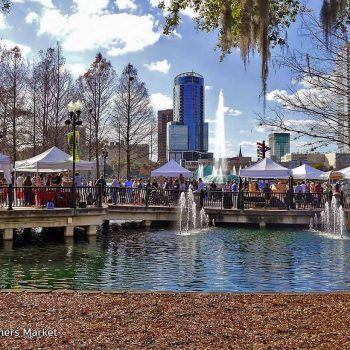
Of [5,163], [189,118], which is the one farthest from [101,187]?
[189,118]

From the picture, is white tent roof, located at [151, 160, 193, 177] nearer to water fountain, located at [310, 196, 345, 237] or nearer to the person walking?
the person walking

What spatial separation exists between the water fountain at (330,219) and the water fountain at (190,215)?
5928mm

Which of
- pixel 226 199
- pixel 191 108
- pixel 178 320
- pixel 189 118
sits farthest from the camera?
pixel 189 118

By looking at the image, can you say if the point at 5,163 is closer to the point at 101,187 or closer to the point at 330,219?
the point at 101,187

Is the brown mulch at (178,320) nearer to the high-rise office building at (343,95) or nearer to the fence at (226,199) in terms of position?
the high-rise office building at (343,95)

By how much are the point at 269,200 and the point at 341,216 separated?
171 inches

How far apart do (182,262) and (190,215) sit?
39.7 feet

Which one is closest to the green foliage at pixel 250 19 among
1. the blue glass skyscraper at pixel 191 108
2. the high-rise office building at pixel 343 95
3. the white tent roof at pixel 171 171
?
the high-rise office building at pixel 343 95

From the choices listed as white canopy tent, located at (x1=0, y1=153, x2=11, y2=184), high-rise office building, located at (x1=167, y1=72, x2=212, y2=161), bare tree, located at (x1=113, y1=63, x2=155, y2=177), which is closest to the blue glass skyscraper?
high-rise office building, located at (x1=167, y1=72, x2=212, y2=161)

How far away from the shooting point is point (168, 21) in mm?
9945

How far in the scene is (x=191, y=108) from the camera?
190000 mm

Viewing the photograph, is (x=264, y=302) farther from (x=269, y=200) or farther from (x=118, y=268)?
(x=269, y=200)

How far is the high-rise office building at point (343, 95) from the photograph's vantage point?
8.23m

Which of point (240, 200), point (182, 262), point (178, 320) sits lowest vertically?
point (182, 262)
